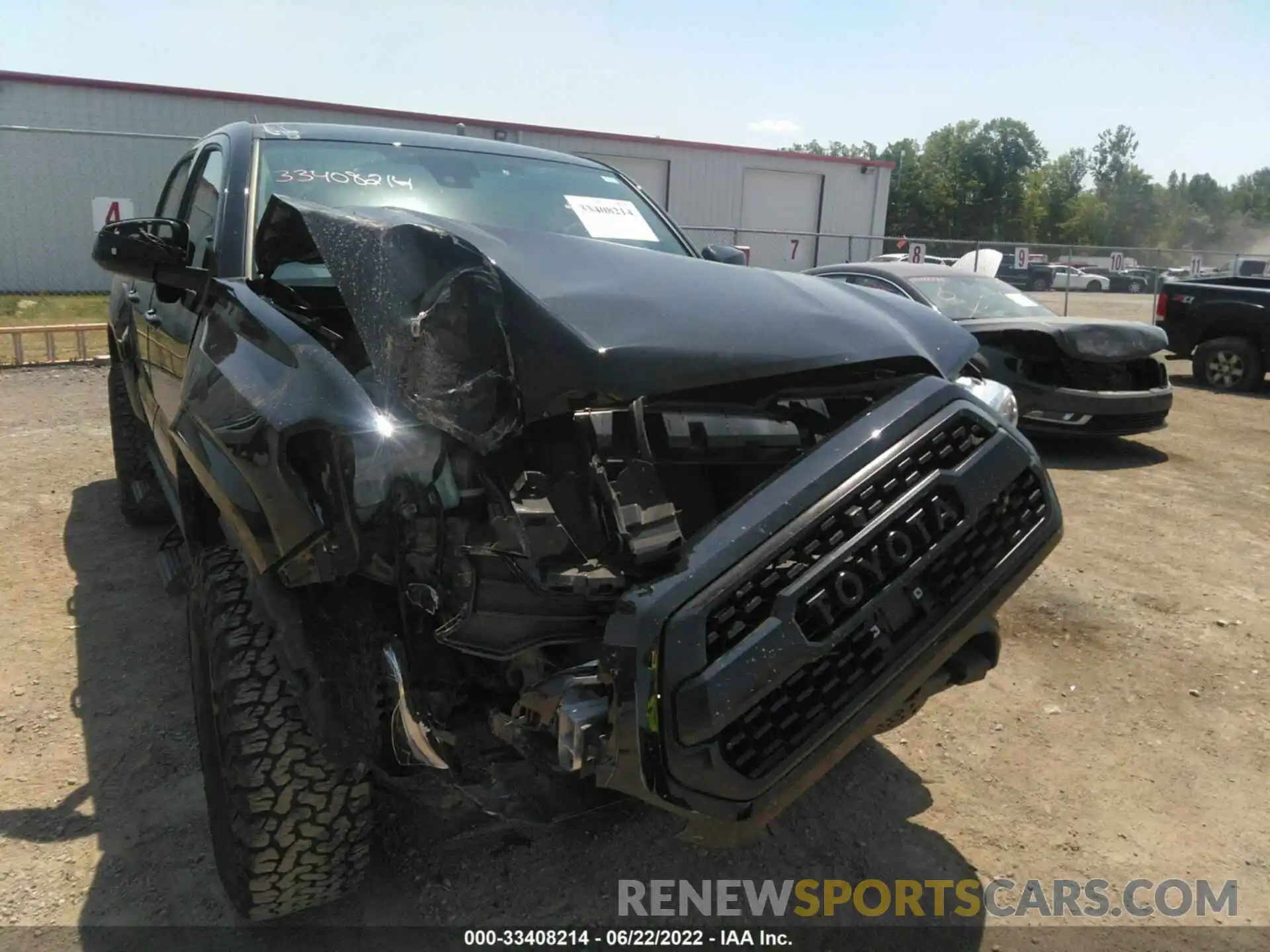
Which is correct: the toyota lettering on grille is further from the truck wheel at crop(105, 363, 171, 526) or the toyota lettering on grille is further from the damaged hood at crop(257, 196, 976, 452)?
the truck wheel at crop(105, 363, 171, 526)

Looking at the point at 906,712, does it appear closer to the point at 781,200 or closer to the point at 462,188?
the point at 462,188

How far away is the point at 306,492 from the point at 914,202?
7580cm

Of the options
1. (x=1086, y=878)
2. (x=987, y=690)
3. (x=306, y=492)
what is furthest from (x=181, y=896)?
(x=987, y=690)

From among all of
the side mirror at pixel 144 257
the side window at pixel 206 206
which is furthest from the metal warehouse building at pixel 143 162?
the side mirror at pixel 144 257

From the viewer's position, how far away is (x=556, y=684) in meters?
1.64

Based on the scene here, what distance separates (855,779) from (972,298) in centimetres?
562

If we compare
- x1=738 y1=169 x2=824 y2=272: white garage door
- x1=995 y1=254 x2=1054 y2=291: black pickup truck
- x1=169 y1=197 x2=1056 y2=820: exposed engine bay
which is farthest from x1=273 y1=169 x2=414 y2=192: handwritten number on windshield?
x1=738 y1=169 x2=824 y2=272: white garage door

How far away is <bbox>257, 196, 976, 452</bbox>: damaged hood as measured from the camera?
173 cm

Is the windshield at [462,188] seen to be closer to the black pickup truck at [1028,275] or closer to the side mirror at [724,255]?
the side mirror at [724,255]

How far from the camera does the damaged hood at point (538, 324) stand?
68.1 inches

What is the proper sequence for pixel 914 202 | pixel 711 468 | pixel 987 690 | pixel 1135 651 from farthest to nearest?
pixel 914 202 < pixel 1135 651 < pixel 987 690 < pixel 711 468

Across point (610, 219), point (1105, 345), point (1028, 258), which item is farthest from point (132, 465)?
point (1028, 258)

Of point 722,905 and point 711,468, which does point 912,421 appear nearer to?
point 711,468

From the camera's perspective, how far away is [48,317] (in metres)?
14.1
